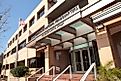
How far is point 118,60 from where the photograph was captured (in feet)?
32.2

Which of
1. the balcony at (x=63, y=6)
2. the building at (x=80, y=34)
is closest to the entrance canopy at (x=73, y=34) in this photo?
the building at (x=80, y=34)

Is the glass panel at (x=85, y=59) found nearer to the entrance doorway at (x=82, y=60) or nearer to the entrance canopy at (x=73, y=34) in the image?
the entrance doorway at (x=82, y=60)

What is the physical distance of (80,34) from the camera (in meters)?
14.0

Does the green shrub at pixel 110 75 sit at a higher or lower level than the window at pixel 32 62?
lower

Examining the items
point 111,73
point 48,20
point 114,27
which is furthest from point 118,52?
point 48,20

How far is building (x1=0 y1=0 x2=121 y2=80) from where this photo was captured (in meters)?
9.54

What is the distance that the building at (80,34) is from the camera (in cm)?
954

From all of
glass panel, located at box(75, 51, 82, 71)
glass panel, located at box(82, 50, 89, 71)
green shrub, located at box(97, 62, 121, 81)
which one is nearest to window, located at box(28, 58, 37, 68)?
glass panel, located at box(75, 51, 82, 71)

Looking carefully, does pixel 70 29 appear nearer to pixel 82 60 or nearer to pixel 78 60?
pixel 82 60

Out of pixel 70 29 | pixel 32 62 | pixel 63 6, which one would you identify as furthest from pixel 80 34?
pixel 32 62

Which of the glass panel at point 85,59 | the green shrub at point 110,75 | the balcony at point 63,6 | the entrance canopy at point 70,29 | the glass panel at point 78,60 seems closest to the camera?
the green shrub at point 110,75

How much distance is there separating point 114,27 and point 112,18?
999 millimetres

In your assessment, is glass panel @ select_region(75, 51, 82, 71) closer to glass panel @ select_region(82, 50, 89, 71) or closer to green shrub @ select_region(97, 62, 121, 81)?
glass panel @ select_region(82, 50, 89, 71)

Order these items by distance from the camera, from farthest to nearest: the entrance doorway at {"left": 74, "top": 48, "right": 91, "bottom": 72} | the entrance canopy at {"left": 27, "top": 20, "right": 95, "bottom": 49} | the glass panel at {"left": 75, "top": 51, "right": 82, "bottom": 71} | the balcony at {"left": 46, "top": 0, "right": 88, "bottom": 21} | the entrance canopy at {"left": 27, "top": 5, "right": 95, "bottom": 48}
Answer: the glass panel at {"left": 75, "top": 51, "right": 82, "bottom": 71}, the balcony at {"left": 46, "top": 0, "right": 88, "bottom": 21}, the entrance doorway at {"left": 74, "top": 48, "right": 91, "bottom": 72}, the entrance canopy at {"left": 27, "top": 20, "right": 95, "bottom": 49}, the entrance canopy at {"left": 27, "top": 5, "right": 95, "bottom": 48}
